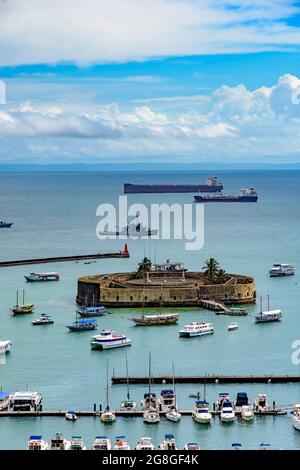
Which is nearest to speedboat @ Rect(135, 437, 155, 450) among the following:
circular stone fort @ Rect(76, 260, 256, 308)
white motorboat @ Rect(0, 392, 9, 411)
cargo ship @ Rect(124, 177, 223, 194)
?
white motorboat @ Rect(0, 392, 9, 411)

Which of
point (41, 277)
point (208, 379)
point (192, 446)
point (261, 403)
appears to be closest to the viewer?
point (192, 446)

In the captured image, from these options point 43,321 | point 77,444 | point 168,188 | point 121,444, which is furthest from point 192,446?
point 168,188

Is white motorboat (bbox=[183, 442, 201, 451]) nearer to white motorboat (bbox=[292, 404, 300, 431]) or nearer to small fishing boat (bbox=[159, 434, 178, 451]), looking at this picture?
small fishing boat (bbox=[159, 434, 178, 451])

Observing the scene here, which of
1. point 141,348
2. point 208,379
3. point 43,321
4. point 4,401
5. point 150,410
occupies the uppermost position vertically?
point 43,321

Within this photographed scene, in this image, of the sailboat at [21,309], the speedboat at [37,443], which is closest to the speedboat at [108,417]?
the speedboat at [37,443]

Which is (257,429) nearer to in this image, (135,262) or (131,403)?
(131,403)

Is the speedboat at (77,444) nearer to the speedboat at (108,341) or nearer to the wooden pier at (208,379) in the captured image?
the wooden pier at (208,379)

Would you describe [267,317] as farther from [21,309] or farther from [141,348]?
[21,309]
